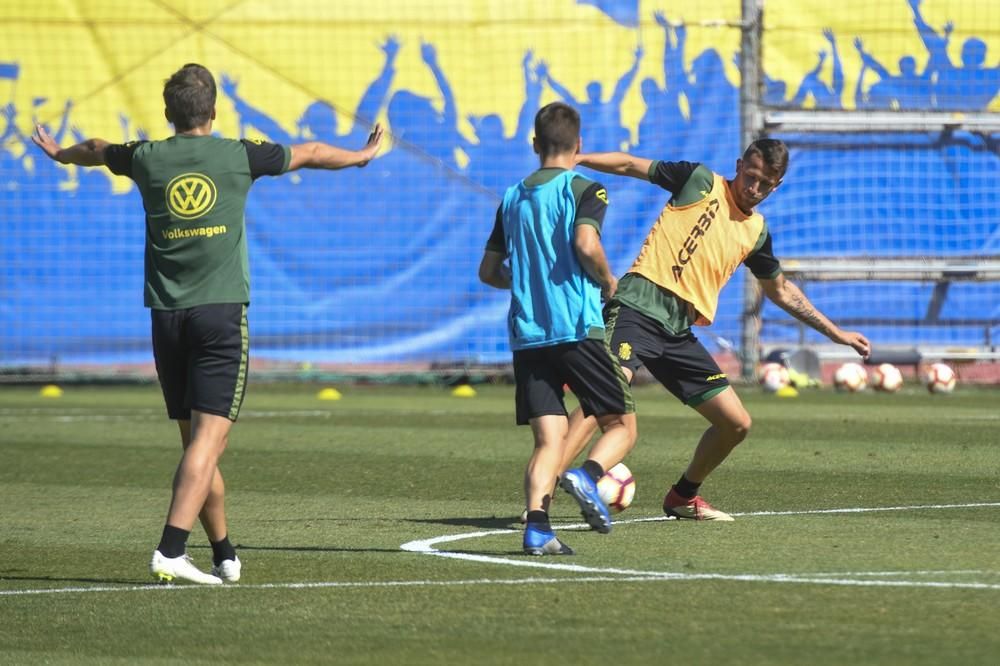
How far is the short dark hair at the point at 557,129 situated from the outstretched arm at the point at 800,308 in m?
1.95

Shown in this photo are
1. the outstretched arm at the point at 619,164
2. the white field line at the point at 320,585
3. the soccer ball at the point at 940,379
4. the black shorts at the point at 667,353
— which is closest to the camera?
the white field line at the point at 320,585

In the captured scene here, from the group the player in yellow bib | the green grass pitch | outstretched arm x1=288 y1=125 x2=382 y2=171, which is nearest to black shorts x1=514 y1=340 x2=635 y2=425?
the green grass pitch

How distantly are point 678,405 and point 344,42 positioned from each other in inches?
282

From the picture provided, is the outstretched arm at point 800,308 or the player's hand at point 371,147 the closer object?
the player's hand at point 371,147

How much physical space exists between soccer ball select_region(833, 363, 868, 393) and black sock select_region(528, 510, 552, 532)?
43.5 ft

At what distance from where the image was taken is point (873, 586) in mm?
6102

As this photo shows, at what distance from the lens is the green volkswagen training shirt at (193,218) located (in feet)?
22.1

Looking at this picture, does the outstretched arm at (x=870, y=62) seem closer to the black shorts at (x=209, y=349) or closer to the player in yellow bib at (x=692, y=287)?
the player in yellow bib at (x=692, y=287)

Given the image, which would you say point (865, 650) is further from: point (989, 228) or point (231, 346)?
point (989, 228)

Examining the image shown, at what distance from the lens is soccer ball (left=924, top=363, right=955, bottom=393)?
64.0ft

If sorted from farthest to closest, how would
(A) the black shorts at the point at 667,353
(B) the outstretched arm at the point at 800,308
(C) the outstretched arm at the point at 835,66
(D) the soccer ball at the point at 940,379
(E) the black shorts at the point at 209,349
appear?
(C) the outstretched arm at the point at 835,66
(D) the soccer ball at the point at 940,379
(B) the outstretched arm at the point at 800,308
(A) the black shorts at the point at 667,353
(E) the black shorts at the point at 209,349

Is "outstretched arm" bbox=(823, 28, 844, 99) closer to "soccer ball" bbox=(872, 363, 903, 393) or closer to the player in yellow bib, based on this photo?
"soccer ball" bbox=(872, 363, 903, 393)

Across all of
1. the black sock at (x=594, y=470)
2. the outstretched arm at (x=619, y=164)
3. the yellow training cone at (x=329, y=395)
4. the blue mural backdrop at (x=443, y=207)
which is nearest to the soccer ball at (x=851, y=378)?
the blue mural backdrop at (x=443, y=207)

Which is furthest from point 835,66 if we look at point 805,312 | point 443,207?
point 805,312
